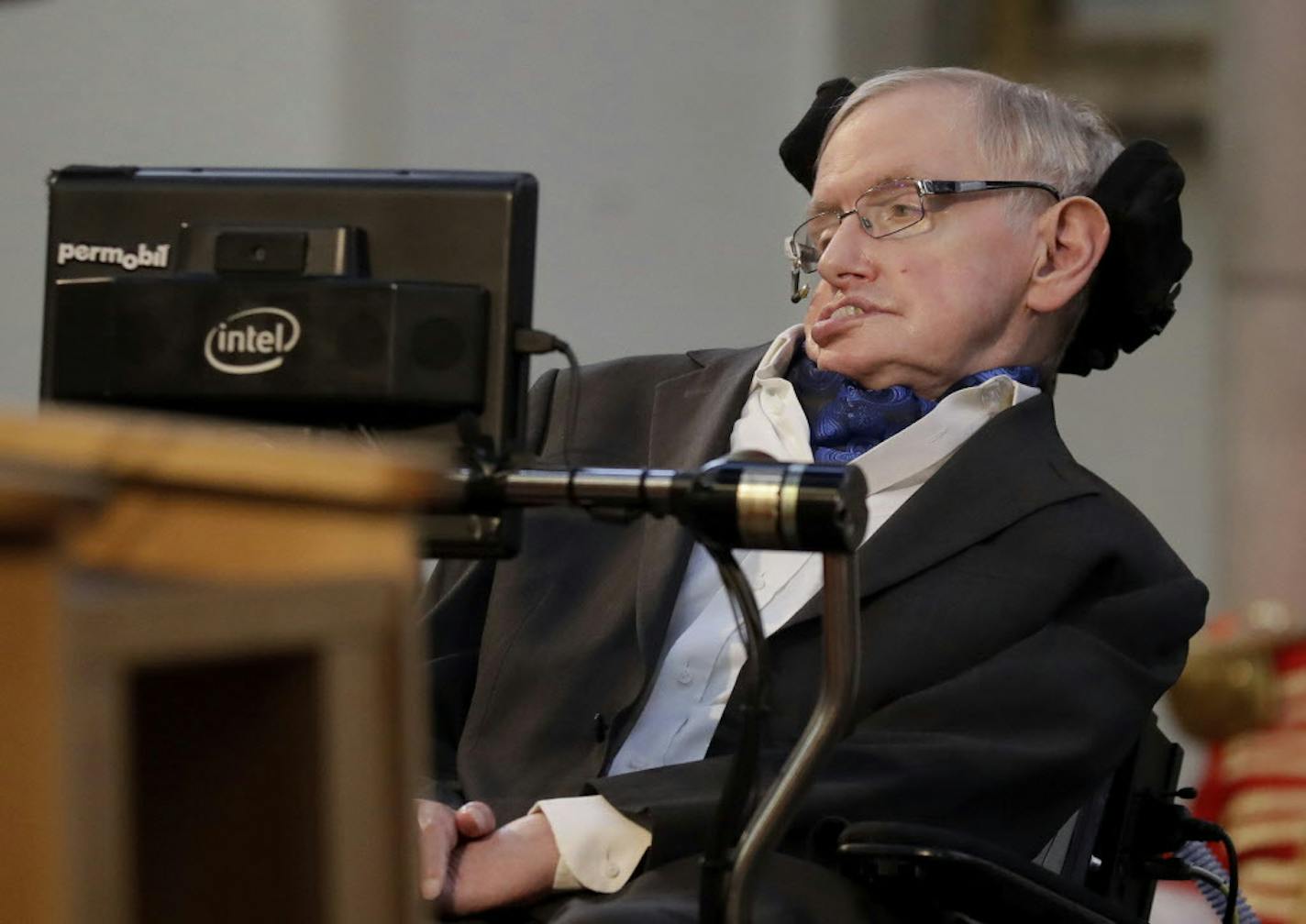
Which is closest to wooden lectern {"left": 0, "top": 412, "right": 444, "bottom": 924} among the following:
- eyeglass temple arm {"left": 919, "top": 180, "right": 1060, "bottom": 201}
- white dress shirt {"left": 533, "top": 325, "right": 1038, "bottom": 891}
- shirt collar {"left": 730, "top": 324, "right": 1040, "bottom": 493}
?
white dress shirt {"left": 533, "top": 325, "right": 1038, "bottom": 891}

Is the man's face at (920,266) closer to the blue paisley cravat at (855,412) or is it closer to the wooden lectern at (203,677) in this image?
the blue paisley cravat at (855,412)

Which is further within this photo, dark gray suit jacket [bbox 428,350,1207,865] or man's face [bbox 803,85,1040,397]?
man's face [bbox 803,85,1040,397]

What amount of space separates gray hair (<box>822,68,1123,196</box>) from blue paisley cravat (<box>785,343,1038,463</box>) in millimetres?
256

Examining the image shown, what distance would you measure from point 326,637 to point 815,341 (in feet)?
4.32

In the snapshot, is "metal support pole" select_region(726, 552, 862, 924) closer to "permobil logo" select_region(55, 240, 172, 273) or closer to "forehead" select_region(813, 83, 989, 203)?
"permobil logo" select_region(55, 240, 172, 273)

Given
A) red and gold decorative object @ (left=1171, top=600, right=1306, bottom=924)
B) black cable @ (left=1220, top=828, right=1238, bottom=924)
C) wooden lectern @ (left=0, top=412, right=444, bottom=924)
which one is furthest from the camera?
red and gold decorative object @ (left=1171, top=600, right=1306, bottom=924)

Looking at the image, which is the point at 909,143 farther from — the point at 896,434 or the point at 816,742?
the point at 816,742

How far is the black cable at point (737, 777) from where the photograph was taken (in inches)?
58.3

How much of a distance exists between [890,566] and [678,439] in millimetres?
316

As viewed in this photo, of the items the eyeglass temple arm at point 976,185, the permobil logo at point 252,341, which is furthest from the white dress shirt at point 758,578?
the permobil logo at point 252,341

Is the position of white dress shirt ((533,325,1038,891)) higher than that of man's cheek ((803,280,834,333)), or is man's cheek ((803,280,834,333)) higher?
man's cheek ((803,280,834,333))

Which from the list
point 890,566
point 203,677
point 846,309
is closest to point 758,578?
point 890,566

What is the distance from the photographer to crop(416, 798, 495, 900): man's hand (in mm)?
1734

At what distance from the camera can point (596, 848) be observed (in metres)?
1.78
